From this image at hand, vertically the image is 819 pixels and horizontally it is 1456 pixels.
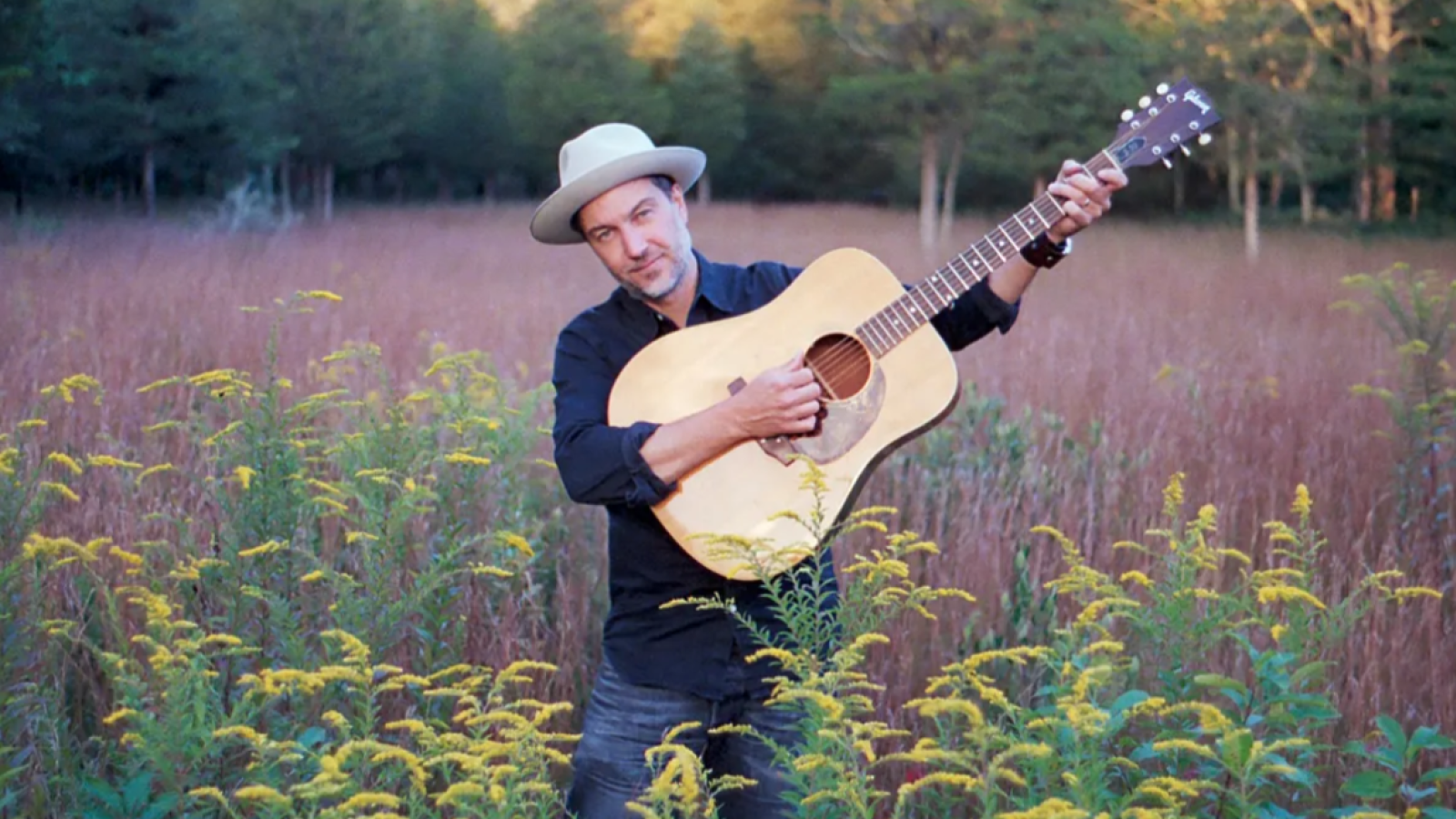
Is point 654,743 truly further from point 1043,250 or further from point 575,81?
point 575,81

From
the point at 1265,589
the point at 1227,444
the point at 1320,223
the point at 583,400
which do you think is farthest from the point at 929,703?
the point at 1320,223

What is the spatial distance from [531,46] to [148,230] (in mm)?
13348

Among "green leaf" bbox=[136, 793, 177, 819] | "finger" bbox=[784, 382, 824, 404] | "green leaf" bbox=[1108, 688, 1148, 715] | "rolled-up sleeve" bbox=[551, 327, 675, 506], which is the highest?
"finger" bbox=[784, 382, 824, 404]

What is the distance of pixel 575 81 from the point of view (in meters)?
23.9

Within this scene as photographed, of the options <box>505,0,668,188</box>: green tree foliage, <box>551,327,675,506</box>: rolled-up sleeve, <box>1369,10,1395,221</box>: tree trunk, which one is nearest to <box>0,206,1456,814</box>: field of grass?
<box>551,327,675,506</box>: rolled-up sleeve

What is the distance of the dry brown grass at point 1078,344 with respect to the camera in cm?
374

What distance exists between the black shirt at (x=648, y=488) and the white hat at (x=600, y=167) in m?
0.19

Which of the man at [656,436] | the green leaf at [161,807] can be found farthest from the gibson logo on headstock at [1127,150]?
the green leaf at [161,807]

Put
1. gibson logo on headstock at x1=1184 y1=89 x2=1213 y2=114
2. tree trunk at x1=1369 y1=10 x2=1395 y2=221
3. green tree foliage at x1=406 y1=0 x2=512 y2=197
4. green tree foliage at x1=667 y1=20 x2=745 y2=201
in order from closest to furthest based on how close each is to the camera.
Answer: gibson logo on headstock at x1=1184 y1=89 x2=1213 y2=114, tree trunk at x1=1369 y1=10 x2=1395 y2=221, green tree foliage at x1=667 y1=20 x2=745 y2=201, green tree foliage at x1=406 y1=0 x2=512 y2=197

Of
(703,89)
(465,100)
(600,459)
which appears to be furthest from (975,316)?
(465,100)

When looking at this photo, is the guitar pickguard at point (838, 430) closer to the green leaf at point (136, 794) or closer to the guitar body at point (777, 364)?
the guitar body at point (777, 364)

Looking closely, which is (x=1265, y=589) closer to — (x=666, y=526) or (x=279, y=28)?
(x=666, y=526)

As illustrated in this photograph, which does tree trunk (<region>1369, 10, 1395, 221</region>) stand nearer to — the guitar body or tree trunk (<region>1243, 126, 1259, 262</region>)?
tree trunk (<region>1243, 126, 1259, 262</region>)

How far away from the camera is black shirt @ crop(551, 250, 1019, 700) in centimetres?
222
